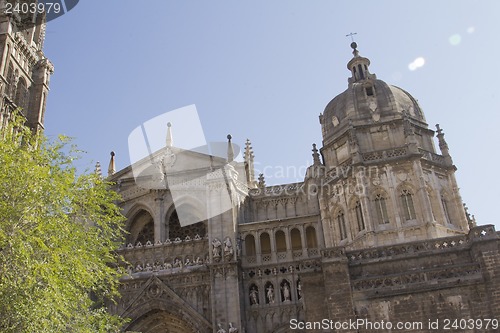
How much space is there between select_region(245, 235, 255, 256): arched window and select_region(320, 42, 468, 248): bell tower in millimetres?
4259

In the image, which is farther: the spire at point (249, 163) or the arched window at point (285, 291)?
the spire at point (249, 163)

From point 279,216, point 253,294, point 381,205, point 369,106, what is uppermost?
point 369,106

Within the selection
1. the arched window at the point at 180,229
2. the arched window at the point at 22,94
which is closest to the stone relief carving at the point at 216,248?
the arched window at the point at 180,229

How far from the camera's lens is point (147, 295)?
29.5 m

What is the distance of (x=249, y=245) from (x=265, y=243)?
3.02 feet

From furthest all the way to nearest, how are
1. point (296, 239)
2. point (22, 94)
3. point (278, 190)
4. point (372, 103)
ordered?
point (22, 94)
point (278, 190)
point (372, 103)
point (296, 239)

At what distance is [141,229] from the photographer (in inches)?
1364

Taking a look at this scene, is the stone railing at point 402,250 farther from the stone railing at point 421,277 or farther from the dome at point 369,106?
the dome at point 369,106

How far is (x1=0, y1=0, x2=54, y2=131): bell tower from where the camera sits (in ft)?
119

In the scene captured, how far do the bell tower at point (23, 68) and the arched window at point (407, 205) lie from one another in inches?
947

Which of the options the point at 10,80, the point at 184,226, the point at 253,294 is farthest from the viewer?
the point at 10,80

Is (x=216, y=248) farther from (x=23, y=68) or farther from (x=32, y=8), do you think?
(x=32, y=8)

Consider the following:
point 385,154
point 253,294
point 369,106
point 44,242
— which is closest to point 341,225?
point 385,154

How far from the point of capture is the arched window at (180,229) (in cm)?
3312
